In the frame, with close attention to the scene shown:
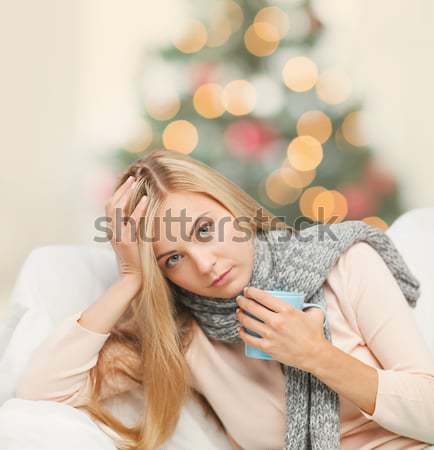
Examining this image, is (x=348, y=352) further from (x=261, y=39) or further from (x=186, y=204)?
(x=261, y=39)

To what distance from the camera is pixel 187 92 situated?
10.3 ft

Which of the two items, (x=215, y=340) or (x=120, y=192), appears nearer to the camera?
(x=120, y=192)

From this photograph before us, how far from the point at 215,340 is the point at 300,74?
75.6 inches

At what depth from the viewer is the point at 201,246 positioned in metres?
1.37

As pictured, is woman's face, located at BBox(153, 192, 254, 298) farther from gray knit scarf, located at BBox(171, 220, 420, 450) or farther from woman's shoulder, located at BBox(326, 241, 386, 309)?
woman's shoulder, located at BBox(326, 241, 386, 309)

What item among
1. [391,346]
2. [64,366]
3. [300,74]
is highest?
[300,74]

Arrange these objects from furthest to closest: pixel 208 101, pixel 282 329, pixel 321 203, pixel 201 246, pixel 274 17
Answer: pixel 321 203 < pixel 208 101 < pixel 274 17 < pixel 201 246 < pixel 282 329

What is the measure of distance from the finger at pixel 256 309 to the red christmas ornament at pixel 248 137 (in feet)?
6.11

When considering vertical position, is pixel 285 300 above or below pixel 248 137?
below

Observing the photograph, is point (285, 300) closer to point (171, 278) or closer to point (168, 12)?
point (171, 278)

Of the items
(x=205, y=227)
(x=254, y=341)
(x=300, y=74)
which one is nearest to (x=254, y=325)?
(x=254, y=341)

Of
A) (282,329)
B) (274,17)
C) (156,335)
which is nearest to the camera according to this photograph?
(282,329)

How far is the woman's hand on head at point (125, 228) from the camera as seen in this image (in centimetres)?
142

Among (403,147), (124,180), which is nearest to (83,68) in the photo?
(403,147)
